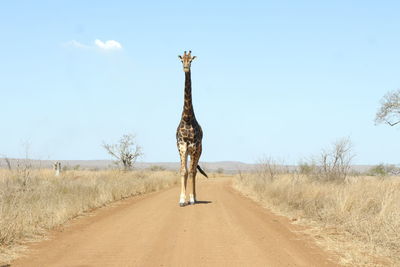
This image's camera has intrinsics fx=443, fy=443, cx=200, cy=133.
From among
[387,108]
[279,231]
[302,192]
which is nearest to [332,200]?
[302,192]

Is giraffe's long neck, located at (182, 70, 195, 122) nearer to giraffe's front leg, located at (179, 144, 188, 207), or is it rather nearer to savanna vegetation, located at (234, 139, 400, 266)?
giraffe's front leg, located at (179, 144, 188, 207)

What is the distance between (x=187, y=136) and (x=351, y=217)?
6233mm

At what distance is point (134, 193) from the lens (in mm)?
22047

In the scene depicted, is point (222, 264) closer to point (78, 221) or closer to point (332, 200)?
point (78, 221)

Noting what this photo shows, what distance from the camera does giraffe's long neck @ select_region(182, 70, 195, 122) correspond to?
50.9 ft

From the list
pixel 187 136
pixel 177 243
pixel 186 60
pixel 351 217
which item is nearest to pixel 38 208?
pixel 177 243

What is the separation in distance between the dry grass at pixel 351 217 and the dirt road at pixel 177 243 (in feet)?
2.03

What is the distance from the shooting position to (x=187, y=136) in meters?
15.2

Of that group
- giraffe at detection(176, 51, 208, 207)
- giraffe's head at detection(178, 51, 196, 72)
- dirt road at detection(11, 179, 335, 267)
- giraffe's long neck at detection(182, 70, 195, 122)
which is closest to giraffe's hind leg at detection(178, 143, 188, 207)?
giraffe at detection(176, 51, 208, 207)

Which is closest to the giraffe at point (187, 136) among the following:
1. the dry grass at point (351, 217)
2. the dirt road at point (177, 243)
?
the dirt road at point (177, 243)

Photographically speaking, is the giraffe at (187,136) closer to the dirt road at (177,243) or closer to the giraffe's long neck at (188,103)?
the giraffe's long neck at (188,103)

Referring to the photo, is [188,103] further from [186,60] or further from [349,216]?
[349,216]

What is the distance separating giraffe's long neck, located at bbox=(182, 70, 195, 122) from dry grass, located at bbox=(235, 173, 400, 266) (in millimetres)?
4392

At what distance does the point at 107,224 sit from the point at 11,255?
363 centimetres
